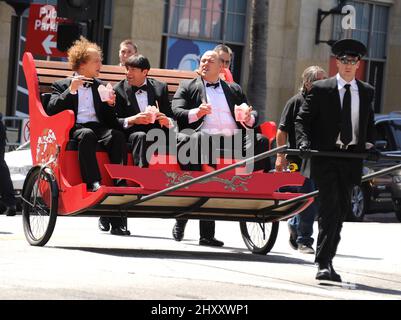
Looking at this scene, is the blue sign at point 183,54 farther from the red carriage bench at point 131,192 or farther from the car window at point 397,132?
the red carriage bench at point 131,192

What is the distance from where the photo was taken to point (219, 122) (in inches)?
488

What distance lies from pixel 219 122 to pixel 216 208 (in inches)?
33.2

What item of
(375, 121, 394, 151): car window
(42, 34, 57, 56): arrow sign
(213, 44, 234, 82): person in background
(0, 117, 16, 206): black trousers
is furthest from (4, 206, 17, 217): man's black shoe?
(375, 121, 394, 151): car window

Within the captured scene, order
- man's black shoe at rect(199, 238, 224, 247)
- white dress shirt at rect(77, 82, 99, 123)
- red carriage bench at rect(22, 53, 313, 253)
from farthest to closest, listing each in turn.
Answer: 1. man's black shoe at rect(199, 238, 224, 247)
2. white dress shirt at rect(77, 82, 99, 123)
3. red carriage bench at rect(22, 53, 313, 253)

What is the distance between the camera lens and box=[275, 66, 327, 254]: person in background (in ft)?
43.4

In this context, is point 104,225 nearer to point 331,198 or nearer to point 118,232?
point 118,232

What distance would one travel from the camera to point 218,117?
12.4m

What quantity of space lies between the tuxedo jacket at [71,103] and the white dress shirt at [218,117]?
812 millimetres

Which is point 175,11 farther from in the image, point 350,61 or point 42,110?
point 350,61

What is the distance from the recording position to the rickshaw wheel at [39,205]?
11.8 meters

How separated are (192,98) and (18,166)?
666 cm

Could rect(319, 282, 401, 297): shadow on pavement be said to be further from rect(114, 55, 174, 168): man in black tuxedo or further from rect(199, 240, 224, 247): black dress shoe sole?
rect(199, 240, 224, 247): black dress shoe sole

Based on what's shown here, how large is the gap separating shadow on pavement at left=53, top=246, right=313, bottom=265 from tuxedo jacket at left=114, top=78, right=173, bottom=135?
1155 millimetres
